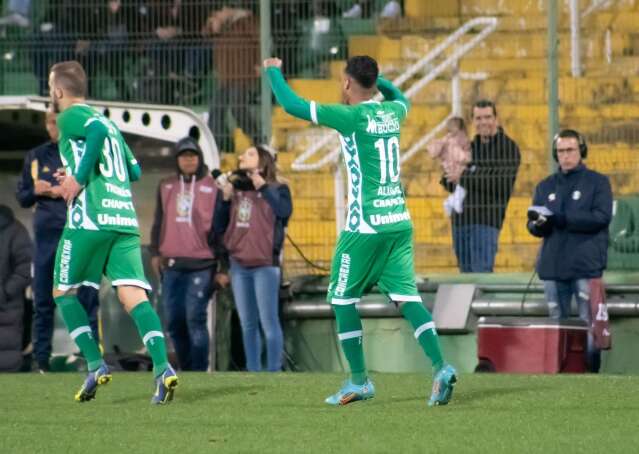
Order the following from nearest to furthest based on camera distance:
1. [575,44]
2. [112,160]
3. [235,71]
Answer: [112,160] < [575,44] < [235,71]

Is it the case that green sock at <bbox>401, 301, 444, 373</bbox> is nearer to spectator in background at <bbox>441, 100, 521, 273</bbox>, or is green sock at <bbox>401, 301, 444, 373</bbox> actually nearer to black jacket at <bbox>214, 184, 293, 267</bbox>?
black jacket at <bbox>214, 184, 293, 267</bbox>

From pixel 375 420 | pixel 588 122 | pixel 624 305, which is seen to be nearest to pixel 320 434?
pixel 375 420

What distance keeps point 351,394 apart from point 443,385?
2.10 feet

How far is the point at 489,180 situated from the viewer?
15961 millimetres

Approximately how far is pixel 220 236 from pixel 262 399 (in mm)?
Result: 5059

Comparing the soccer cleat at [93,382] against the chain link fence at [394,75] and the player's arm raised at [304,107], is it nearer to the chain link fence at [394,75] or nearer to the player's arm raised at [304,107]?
the player's arm raised at [304,107]

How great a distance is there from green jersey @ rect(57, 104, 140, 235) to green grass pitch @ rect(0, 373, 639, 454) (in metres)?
1.14

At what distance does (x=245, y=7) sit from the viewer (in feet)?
54.7

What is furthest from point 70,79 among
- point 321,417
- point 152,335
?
point 321,417

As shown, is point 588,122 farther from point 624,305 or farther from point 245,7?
point 245,7

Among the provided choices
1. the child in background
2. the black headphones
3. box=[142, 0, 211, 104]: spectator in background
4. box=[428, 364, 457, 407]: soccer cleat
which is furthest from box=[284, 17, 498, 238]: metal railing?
box=[428, 364, 457, 407]: soccer cleat

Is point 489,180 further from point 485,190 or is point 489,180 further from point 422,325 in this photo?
point 422,325

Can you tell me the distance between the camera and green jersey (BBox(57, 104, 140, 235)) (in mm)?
10977

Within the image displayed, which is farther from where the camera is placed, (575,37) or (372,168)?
(575,37)
